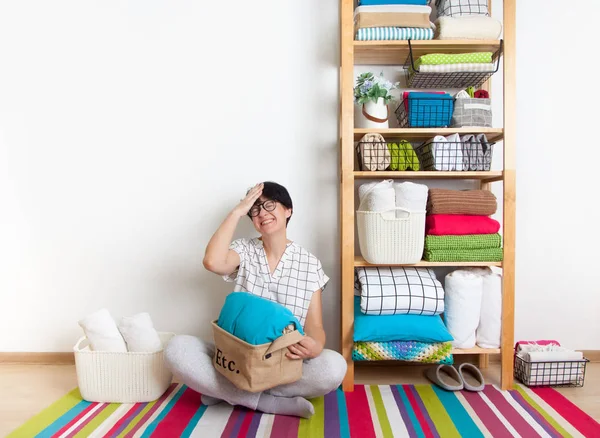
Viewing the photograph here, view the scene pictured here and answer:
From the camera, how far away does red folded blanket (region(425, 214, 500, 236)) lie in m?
2.13

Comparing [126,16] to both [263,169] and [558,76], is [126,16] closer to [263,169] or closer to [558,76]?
[263,169]

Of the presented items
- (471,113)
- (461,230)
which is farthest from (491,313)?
(471,113)

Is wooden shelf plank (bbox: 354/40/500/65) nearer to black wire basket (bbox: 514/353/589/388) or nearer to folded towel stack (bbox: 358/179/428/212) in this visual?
folded towel stack (bbox: 358/179/428/212)

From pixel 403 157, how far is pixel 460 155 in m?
0.24

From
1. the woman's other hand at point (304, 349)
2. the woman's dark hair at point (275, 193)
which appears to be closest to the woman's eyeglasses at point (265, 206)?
the woman's dark hair at point (275, 193)

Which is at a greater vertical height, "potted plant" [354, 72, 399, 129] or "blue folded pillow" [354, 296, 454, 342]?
"potted plant" [354, 72, 399, 129]

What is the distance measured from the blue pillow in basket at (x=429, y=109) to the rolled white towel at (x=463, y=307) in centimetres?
67

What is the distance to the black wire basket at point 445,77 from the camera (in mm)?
2134

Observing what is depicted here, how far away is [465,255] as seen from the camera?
2.13 m

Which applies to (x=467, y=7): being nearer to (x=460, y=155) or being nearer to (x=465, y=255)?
(x=460, y=155)

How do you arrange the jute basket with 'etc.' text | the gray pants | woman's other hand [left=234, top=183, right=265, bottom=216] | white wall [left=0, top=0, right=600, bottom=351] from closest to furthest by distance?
the jute basket with 'etc.' text → the gray pants → woman's other hand [left=234, top=183, right=265, bottom=216] → white wall [left=0, top=0, right=600, bottom=351]

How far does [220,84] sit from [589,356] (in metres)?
2.29

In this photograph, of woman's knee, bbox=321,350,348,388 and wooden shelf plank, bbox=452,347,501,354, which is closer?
woman's knee, bbox=321,350,348,388

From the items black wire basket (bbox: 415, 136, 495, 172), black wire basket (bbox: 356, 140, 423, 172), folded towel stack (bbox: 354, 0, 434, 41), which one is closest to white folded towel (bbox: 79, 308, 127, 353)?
black wire basket (bbox: 356, 140, 423, 172)
